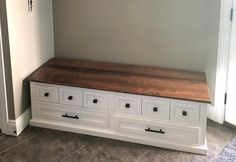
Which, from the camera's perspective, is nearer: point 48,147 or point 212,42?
point 48,147

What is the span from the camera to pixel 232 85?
124 inches

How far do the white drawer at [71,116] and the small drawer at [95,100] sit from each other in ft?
0.21

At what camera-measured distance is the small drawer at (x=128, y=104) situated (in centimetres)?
290

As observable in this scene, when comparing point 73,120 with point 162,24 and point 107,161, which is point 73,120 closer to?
point 107,161

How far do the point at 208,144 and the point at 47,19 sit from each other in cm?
191

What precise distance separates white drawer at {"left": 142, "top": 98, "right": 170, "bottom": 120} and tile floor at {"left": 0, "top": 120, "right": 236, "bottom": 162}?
27 centimetres

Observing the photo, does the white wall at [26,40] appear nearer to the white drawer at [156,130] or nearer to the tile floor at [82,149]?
the tile floor at [82,149]

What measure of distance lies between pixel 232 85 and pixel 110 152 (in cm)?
124

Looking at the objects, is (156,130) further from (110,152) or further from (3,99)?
(3,99)

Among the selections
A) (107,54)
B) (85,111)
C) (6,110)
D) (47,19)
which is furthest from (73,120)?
(47,19)

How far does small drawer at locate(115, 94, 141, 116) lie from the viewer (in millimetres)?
2896

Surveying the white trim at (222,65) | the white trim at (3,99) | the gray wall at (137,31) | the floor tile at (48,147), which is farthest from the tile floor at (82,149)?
the gray wall at (137,31)

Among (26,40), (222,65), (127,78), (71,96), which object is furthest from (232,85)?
(26,40)

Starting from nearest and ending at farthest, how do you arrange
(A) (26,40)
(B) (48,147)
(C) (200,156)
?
(C) (200,156), (B) (48,147), (A) (26,40)
